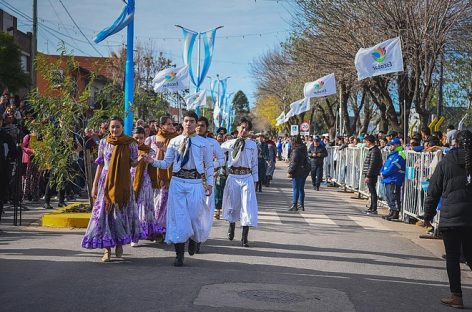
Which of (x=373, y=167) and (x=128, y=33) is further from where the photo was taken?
(x=373, y=167)

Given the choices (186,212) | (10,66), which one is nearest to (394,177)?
(186,212)

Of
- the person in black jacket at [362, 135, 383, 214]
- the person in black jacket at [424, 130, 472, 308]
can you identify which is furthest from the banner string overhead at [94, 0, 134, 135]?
the person in black jacket at [424, 130, 472, 308]

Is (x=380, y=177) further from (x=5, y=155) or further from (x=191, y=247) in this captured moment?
(x=5, y=155)

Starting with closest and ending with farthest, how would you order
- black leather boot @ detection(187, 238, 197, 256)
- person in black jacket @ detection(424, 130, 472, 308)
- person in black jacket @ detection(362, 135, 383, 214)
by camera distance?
person in black jacket @ detection(424, 130, 472, 308) → black leather boot @ detection(187, 238, 197, 256) → person in black jacket @ detection(362, 135, 383, 214)

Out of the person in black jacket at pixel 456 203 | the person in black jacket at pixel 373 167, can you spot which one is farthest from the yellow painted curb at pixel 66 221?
the person in black jacket at pixel 373 167

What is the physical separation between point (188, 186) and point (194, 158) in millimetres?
400

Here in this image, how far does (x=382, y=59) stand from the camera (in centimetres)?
1880

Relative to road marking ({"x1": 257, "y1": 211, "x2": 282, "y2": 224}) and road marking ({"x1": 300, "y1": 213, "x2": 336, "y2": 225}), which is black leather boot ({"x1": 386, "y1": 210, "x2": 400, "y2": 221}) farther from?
road marking ({"x1": 257, "y1": 211, "x2": 282, "y2": 224})

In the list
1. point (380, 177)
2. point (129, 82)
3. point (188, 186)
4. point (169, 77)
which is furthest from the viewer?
point (169, 77)

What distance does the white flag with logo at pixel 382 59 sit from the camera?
60.7 ft

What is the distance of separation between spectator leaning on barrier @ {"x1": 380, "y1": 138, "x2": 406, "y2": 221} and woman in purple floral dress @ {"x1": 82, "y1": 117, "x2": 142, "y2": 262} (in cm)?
827

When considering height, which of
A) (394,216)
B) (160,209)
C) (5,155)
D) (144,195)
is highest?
(5,155)

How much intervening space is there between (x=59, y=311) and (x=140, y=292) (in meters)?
1.14

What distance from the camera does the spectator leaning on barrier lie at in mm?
16062
